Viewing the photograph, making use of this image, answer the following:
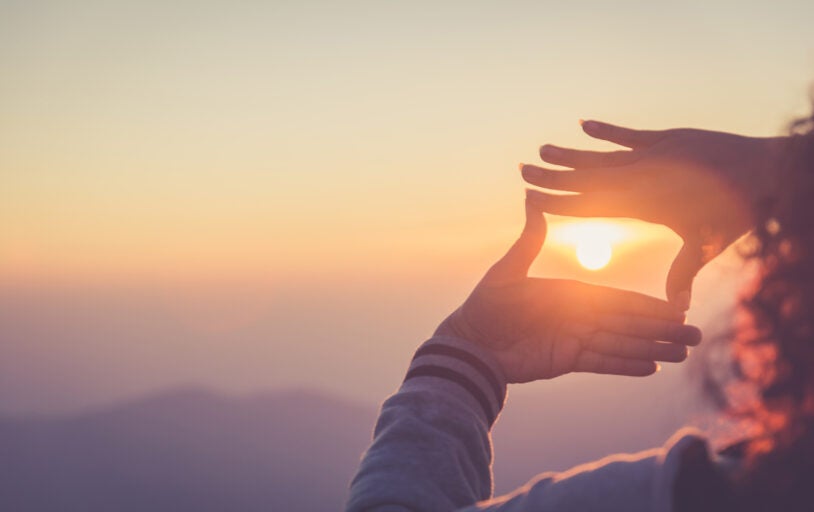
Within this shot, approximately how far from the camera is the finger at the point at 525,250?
9.41 feet

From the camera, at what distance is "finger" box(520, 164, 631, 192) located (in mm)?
2963

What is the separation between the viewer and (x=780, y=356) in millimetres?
1468

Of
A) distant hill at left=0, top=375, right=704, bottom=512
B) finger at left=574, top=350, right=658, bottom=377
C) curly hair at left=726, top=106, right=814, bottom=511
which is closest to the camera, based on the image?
curly hair at left=726, top=106, right=814, bottom=511

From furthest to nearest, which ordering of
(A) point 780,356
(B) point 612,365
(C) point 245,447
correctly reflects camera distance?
(C) point 245,447 → (B) point 612,365 → (A) point 780,356

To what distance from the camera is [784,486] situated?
4.49ft

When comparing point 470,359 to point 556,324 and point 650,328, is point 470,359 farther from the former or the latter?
point 650,328

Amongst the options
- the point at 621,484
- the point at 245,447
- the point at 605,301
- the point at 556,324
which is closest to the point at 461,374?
the point at 556,324

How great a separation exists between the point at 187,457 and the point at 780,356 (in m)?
172

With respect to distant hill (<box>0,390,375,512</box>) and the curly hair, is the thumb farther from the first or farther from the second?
distant hill (<box>0,390,375,512</box>)

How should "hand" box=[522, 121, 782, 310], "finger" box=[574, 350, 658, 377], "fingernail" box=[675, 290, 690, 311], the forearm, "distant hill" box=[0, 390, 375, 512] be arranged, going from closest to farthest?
1. the forearm
2. "hand" box=[522, 121, 782, 310]
3. "fingernail" box=[675, 290, 690, 311]
4. "finger" box=[574, 350, 658, 377]
5. "distant hill" box=[0, 390, 375, 512]

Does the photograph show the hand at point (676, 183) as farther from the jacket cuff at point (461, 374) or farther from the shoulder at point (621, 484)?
the shoulder at point (621, 484)

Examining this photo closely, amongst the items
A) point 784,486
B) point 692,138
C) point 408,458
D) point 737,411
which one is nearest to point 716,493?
point 784,486

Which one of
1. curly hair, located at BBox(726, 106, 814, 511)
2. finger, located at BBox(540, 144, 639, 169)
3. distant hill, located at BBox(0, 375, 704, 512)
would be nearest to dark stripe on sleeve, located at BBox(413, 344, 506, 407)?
finger, located at BBox(540, 144, 639, 169)

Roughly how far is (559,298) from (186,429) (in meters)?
190
